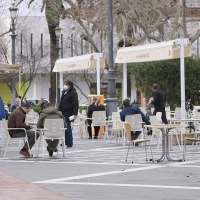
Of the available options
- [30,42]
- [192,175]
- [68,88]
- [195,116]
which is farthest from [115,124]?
[30,42]

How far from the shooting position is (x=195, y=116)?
2641 centimetres

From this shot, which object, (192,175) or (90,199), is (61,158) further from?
(90,199)

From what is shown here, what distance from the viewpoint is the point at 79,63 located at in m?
29.3

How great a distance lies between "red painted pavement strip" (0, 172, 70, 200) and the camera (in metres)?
10.7

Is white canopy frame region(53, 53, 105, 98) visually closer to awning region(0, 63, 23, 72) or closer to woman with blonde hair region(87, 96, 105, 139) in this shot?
woman with blonde hair region(87, 96, 105, 139)

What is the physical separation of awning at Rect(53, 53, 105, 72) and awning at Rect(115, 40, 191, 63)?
2.02m

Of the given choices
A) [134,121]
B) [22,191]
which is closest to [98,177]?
[22,191]

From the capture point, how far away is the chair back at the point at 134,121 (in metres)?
20.6

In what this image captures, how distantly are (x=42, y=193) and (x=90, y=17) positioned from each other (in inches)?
984

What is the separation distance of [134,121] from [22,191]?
941 centimetres

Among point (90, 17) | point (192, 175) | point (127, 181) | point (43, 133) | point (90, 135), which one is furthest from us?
point (90, 17)

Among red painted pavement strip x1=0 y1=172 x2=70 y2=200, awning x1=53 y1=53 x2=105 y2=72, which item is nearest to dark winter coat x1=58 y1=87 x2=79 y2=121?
awning x1=53 y1=53 x2=105 y2=72

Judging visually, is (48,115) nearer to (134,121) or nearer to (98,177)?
(134,121)

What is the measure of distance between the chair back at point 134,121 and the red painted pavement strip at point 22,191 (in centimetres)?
775
